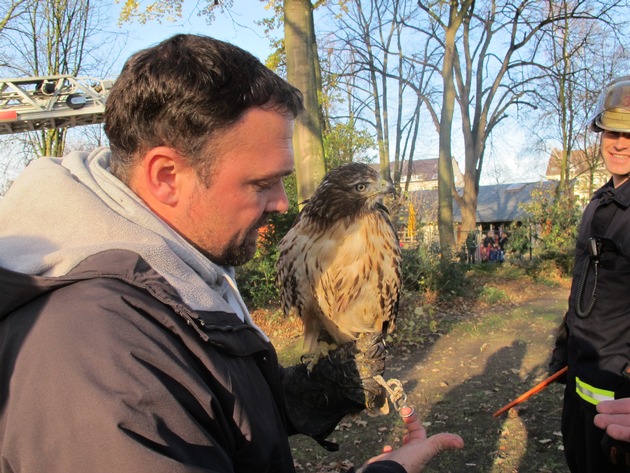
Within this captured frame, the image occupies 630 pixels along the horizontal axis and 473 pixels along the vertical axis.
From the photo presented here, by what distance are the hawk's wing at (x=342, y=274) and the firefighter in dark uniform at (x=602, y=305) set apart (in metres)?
1.24

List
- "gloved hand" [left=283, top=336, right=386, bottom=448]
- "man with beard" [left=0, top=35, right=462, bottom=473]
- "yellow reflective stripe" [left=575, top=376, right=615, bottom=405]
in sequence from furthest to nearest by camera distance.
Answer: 1. "yellow reflective stripe" [left=575, top=376, right=615, bottom=405]
2. "gloved hand" [left=283, top=336, right=386, bottom=448]
3. "man with beard" [left=0, top=35, right=462, bottom=473]

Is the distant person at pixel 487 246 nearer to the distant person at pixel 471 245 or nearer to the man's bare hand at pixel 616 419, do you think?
the distant person at pixel 471 245

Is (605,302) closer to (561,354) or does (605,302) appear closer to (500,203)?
(561,354)

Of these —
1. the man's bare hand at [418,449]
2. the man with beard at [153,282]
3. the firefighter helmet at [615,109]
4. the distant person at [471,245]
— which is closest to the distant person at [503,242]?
the distant person at [471,245]

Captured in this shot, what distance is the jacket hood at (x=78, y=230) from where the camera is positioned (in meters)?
1.15

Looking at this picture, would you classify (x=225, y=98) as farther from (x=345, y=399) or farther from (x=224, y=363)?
(x=345, y=399)

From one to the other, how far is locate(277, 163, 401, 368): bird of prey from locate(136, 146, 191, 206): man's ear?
6.19 feet

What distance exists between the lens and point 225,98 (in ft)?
4.61

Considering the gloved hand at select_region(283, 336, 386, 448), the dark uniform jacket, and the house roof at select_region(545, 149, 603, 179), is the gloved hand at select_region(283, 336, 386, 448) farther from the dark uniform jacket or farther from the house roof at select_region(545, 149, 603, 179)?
the house roof at select_region(545, 149, 603, 179)

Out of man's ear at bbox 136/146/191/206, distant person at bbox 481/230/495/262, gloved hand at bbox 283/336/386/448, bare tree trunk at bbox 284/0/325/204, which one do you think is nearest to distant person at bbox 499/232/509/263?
distant person at bbox 481/230/495/262

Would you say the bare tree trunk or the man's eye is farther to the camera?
the bare tree trunk

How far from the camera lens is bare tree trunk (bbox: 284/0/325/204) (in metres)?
7.15

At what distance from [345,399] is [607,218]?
212cm

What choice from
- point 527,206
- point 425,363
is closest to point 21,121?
point 425,363
